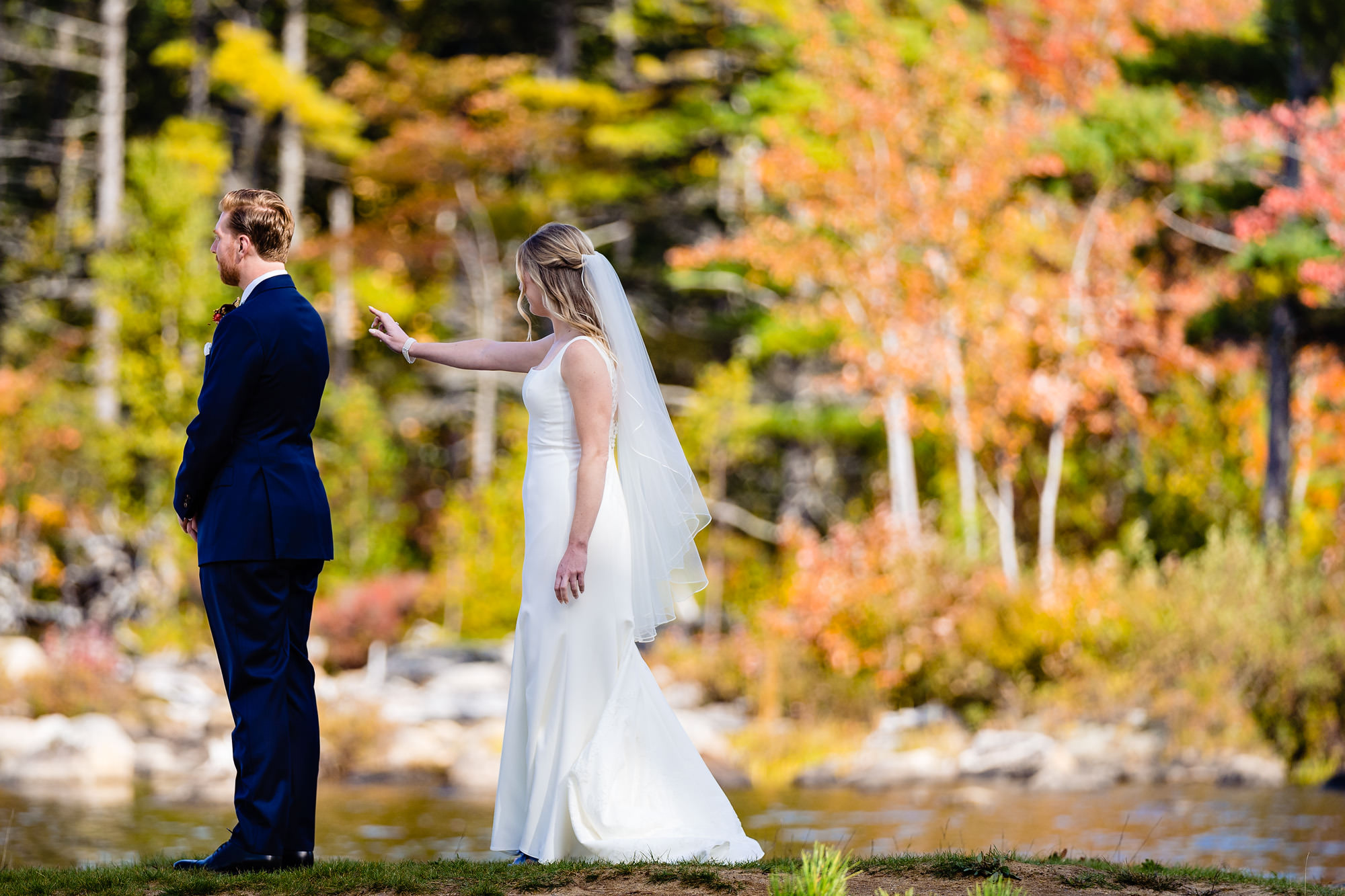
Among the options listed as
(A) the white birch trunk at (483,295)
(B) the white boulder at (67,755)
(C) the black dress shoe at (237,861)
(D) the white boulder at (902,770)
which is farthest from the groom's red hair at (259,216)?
(A) the white birch trunk at (483,295)

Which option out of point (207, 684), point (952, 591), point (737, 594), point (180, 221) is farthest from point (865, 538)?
point (180, 221)

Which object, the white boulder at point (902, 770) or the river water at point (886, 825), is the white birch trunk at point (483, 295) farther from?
the river water at point (886, 825)

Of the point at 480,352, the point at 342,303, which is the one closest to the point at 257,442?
the point at 480,352

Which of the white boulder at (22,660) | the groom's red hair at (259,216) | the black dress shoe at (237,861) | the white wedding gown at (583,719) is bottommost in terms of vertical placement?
the white boulder at (22,660)

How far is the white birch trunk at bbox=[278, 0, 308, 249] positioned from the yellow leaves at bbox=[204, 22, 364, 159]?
223mm

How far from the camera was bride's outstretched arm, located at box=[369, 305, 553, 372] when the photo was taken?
179 inches

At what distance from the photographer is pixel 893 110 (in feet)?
44.5

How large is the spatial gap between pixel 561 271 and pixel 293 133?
17.8 m

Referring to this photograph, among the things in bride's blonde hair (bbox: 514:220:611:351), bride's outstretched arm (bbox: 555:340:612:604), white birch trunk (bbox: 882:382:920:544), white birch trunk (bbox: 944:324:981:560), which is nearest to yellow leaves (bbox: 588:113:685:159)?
white birch trunk (bbox: 882:382:920:544)

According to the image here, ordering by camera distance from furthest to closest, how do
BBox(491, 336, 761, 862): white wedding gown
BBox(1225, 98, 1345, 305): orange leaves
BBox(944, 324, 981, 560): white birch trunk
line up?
BBox(944, 324, 981, 560): white birch trunk, BBox(1225, 98, 1345, 305): orange leaves, BBox(491, 336, 761, 862): white wedding gown

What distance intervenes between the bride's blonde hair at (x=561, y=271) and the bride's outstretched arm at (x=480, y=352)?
183 millimetres

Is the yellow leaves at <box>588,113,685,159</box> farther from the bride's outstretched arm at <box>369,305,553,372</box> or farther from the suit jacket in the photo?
the suit jacket

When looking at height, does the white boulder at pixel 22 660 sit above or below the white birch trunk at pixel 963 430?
below

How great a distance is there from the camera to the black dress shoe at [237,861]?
3.94m
